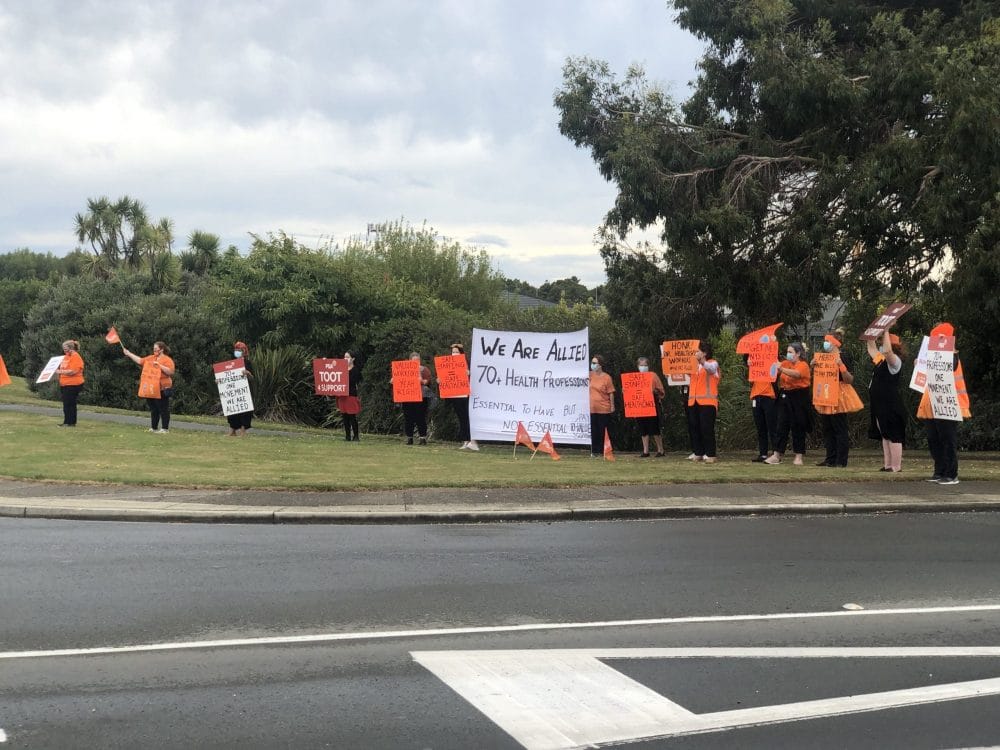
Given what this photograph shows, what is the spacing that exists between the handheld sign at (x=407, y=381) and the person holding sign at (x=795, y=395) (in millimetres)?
6535

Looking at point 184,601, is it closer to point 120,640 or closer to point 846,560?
point 120,640

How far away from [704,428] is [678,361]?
1217 millimetres

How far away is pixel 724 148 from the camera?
17828 mm

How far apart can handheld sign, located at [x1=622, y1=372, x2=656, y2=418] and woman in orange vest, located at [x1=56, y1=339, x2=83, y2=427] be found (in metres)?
9.95

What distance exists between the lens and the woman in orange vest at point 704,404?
1602 centimetres

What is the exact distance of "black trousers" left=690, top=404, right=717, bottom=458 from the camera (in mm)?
16219

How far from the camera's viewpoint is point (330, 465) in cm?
1495

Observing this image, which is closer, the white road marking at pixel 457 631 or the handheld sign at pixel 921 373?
the white road marking at pixel 457 631

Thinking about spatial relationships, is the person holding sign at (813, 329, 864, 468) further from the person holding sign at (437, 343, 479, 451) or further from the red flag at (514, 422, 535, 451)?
the person holding sign at (437, 343, 479, 451)

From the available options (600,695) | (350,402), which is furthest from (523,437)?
(600,695)

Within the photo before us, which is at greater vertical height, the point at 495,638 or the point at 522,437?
the point at 522,437

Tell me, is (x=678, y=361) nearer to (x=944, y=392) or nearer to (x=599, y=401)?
(x=599, y=401)

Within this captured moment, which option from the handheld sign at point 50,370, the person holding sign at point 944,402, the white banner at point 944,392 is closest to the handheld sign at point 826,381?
the person holding sign at point 944,402

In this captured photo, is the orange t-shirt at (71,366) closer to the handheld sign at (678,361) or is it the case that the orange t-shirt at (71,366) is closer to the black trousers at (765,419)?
the handheld sign at (678,361)
